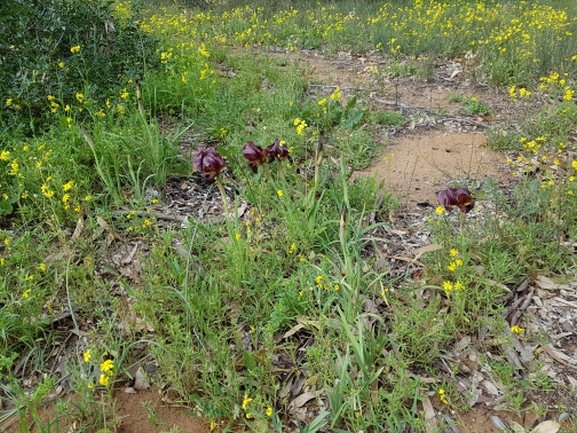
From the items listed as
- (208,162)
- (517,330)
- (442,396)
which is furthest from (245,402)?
(517,330)

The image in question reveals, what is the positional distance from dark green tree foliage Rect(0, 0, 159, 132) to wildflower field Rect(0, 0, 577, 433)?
0.08ft

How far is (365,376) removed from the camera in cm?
204

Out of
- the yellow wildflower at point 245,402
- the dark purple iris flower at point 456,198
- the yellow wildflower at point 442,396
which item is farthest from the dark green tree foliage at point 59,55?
the yellow wildflower at point 442,396

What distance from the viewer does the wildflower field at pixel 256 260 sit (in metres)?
2.08

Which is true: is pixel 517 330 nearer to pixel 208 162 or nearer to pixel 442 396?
pixel 442 396

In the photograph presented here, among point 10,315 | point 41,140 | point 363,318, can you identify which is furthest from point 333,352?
point 41,140

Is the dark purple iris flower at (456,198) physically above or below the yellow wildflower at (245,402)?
above

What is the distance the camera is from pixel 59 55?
14.8 ft

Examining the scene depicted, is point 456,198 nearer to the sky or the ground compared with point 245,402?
nearer to the sky

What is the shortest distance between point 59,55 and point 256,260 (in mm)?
3221

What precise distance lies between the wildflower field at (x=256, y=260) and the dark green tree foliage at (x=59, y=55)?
2 cm

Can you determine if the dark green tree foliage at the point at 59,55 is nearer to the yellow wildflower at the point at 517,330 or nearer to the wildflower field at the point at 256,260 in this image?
the wildflower field at the point at 256,260

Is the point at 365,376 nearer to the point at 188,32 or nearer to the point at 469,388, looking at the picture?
the point at 469,388

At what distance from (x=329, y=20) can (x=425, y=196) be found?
19.7 feet
